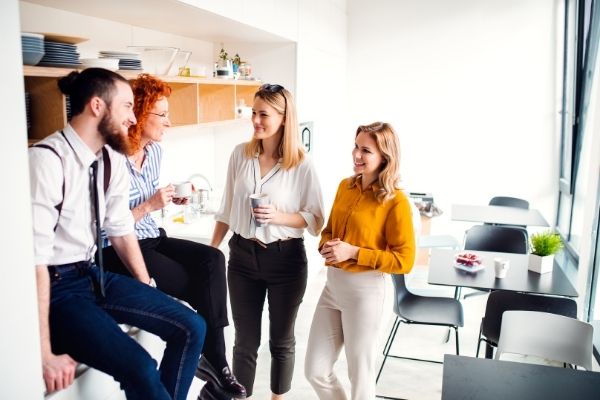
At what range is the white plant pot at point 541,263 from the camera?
332 cm

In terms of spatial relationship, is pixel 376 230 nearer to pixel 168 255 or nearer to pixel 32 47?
pixel 168 255

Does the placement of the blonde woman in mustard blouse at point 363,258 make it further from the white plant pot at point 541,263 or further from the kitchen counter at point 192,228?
the white plant pot at point 541,263

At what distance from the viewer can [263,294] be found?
2652mm

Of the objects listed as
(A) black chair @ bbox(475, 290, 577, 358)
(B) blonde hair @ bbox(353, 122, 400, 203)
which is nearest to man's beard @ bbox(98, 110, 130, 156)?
(B) blonde hair @ bbox(353, 122, 400, 203)

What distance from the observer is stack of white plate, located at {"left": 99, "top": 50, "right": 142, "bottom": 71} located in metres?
2.45

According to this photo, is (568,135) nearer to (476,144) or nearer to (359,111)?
(476,144)

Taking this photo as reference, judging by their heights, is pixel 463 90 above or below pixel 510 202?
above

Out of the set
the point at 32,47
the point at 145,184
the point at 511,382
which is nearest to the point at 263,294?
the point at 145,184

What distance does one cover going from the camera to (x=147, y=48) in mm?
3033

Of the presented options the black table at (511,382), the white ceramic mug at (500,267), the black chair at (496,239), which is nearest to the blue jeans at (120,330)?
the black table at (511,382)

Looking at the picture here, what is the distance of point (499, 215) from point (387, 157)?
2.83 meters

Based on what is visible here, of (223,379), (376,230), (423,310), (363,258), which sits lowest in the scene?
(423,310)

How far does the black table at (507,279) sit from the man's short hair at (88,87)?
83.8 inches

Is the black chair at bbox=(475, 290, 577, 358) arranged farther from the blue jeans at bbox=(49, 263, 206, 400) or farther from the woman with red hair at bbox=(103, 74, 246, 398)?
the blue jeans at bbox=(49, 263, 206, 400)
